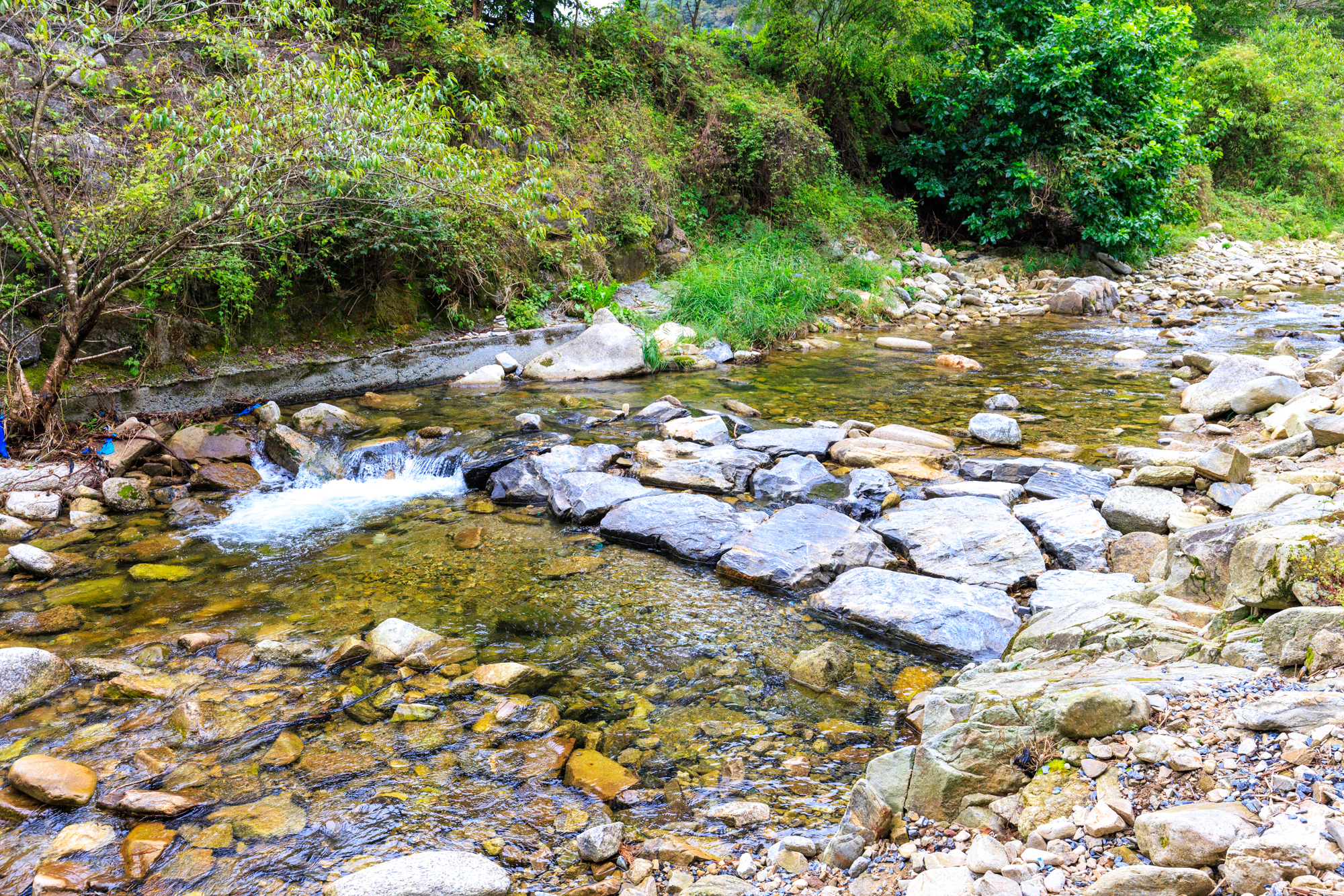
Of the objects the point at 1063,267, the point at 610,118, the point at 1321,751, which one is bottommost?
the point at 1321,751

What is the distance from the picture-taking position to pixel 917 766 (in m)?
2.18

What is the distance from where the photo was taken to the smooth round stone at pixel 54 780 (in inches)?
101

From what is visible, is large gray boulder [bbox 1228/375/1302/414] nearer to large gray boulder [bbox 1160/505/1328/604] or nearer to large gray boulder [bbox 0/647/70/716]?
large gray boulder [bbox 1160/505/1328/604]

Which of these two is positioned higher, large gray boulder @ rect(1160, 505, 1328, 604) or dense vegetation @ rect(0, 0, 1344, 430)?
dense vegetation @ rect(0, 0, 1344, 430)

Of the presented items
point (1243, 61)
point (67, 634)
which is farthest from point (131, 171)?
point (1243, 61)

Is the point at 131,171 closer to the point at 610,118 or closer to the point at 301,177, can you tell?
the point at 301,177

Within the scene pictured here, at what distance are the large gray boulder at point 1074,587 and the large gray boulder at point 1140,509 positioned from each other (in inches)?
24.7

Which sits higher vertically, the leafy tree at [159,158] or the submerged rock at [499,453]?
the leafy tree at [159,158]

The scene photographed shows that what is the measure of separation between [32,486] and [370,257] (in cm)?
424

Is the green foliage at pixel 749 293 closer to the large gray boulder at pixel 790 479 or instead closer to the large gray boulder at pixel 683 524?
the large gray boulder at pixel 790 479

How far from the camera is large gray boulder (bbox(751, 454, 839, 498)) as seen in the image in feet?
17.5

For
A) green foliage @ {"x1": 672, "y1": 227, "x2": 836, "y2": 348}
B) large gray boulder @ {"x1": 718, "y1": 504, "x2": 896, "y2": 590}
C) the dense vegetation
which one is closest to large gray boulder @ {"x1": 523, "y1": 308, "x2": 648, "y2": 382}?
the dense vegetation

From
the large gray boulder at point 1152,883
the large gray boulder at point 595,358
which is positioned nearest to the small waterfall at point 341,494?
the large gray boulder at point 595,358

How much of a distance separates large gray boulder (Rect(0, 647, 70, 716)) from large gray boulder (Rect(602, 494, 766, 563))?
2.83 metres
